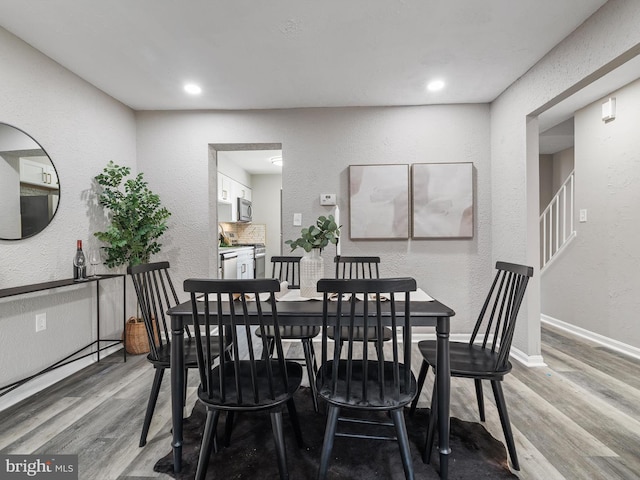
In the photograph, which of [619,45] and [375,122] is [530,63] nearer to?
[619,45]

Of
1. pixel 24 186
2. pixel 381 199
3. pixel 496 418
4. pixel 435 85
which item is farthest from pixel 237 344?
pixel 435 85

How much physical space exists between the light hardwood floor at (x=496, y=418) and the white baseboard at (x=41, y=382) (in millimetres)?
65

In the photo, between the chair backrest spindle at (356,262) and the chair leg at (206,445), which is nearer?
the chair leg at (206,445)

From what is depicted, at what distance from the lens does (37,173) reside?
2316mm

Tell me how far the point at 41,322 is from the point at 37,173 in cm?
111

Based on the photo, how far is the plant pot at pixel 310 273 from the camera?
6.15ft

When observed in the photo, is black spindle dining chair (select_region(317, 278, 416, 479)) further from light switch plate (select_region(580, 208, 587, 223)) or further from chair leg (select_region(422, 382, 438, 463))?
light switch plate (select_region(580, 208, 587, 223))

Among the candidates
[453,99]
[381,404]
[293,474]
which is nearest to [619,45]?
[453,99]

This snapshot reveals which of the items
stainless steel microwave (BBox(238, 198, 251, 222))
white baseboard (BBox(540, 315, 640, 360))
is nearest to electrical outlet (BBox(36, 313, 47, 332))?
stainless steel microwave (BBox(238, 198, 251, 222))

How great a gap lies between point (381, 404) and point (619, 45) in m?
2.38

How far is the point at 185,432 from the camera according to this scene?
1799 millimetres

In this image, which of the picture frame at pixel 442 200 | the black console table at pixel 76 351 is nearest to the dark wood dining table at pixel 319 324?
the black console table at pixel 76 351

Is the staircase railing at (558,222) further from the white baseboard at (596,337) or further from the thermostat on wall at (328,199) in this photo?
the thermostat on wall at (328,199)

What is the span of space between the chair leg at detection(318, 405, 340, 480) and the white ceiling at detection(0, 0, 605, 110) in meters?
2.19
